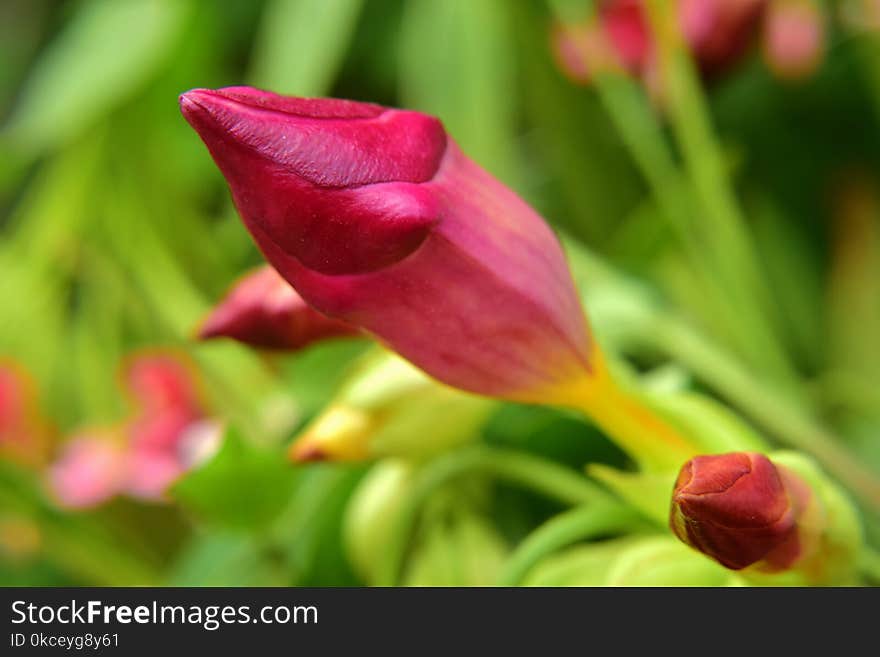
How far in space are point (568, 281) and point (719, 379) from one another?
0.30 feet

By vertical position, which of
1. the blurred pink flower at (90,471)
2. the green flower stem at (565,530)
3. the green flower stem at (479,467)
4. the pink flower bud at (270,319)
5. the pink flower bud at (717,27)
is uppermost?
the pink flower bud at (717,27)

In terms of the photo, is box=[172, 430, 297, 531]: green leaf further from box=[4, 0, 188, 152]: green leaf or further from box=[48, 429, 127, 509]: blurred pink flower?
box=[4, 0, 188, 152]: green leaf

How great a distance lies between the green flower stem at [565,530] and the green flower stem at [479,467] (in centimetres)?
2

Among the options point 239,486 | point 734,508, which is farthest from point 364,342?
point 734,508

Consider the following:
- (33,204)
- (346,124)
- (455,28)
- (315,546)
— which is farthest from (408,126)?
(33,204)

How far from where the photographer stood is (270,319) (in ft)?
0.64

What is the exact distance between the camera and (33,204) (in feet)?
1.62

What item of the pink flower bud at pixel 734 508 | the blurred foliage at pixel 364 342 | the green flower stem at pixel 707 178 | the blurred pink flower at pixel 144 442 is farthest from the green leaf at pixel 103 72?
the pink flower bud at pixel 734 508

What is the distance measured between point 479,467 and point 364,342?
0.09 meters

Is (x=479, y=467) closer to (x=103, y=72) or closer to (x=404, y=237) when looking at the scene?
(x=404, y=237)

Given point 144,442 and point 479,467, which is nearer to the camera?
point 479,467

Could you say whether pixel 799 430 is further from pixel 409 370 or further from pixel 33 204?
pixel 33 204

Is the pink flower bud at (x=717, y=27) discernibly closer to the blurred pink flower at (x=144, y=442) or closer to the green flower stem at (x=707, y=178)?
the green flower stem at (x=707, y=178)

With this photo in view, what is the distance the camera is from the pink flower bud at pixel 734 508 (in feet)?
0.51
